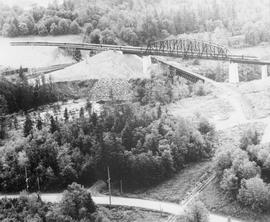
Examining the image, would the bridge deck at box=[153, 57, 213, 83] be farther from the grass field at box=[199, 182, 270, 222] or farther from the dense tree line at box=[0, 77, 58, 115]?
the grass field at box=[199, 182, 270, 222]

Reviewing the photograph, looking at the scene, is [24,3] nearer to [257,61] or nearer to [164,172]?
[257,61]

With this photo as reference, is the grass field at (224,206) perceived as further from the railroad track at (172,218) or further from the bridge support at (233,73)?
the bridge support at (233,73)

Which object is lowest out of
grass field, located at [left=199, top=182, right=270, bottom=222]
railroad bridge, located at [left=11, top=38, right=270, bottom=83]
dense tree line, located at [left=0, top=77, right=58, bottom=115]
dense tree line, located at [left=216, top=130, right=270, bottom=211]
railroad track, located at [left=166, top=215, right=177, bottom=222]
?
railroad track, located at [left=166, top=215, right=177, bottom=222]

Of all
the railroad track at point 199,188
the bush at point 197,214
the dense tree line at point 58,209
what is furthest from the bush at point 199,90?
the bush at point 197,214

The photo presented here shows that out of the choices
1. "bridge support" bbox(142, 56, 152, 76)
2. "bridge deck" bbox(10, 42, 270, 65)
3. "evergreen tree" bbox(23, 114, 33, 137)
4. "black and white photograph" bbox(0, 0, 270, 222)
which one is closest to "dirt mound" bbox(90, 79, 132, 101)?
"black and white photograph" bbox(0, 0, 270, 222)

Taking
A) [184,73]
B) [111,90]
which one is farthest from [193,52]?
[111,90]

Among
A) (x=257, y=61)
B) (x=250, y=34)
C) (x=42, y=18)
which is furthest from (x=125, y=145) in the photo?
(x=42, y=18)
